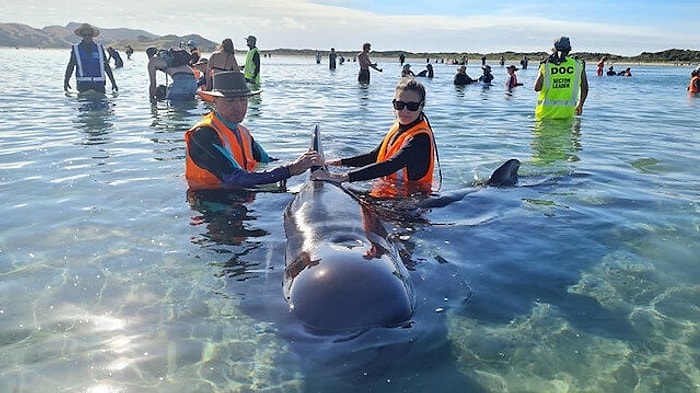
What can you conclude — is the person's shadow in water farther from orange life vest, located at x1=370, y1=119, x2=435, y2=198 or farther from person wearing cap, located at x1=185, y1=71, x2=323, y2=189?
orange life vest, located at x1=370, y1=119, x2=435, y2=198

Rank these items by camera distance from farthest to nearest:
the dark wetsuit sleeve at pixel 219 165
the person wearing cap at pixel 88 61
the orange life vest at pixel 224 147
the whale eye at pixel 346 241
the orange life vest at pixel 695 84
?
the orange life vest at pixel 695 84 < the person wearing cap at pixel 88 61 < the orange life vest at pixel 224 147 < the dark wetsuit sleeve at pixel 219 165 < the whale eye at pixel 346 241

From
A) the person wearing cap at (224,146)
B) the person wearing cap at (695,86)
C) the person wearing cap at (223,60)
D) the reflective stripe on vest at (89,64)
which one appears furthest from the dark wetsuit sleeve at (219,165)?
the person wearing cap at (695,86)

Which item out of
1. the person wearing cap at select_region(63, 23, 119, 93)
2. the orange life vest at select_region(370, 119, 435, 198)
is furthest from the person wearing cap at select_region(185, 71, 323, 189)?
the person wearing cap at select_region(63, 23, 119, 93)

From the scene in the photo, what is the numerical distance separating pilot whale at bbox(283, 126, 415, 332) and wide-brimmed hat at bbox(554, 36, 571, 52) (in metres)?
11.0

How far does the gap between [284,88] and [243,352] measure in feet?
86.7

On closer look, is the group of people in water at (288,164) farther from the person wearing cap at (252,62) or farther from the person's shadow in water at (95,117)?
the person wearing cap at (252,62)

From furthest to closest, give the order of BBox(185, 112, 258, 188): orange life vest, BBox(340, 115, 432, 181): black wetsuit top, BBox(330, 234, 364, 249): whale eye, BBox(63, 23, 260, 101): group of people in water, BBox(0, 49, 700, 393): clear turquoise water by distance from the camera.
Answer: BBox(63, 23, 260, 101): group of people in water < BBox(185, 112, 258, 188): orange life vest < BBox(340, 115, 432, 181): black wetsuit top < BBox(330, 234, 364, 249): whale eye < BBox(0, 49, 700, 393): clear turquoise water

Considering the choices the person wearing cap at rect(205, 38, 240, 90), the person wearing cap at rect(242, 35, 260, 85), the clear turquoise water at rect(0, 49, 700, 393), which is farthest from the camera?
the person wearing cap at rect(242, 35, 260, 85)

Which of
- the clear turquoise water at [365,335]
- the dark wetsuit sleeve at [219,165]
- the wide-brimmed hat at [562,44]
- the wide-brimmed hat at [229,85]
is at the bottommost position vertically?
the clear turquoise water at [365,335]

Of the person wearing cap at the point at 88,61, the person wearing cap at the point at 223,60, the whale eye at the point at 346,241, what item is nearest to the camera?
the whale eye at the point at 346,241

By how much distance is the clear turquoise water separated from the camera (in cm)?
399

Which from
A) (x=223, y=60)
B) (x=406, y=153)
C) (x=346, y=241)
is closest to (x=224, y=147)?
(x=406, y=153)

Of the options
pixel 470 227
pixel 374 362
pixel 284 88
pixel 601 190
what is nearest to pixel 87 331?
pixel 374 362

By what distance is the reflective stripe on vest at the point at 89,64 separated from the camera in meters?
17.9
